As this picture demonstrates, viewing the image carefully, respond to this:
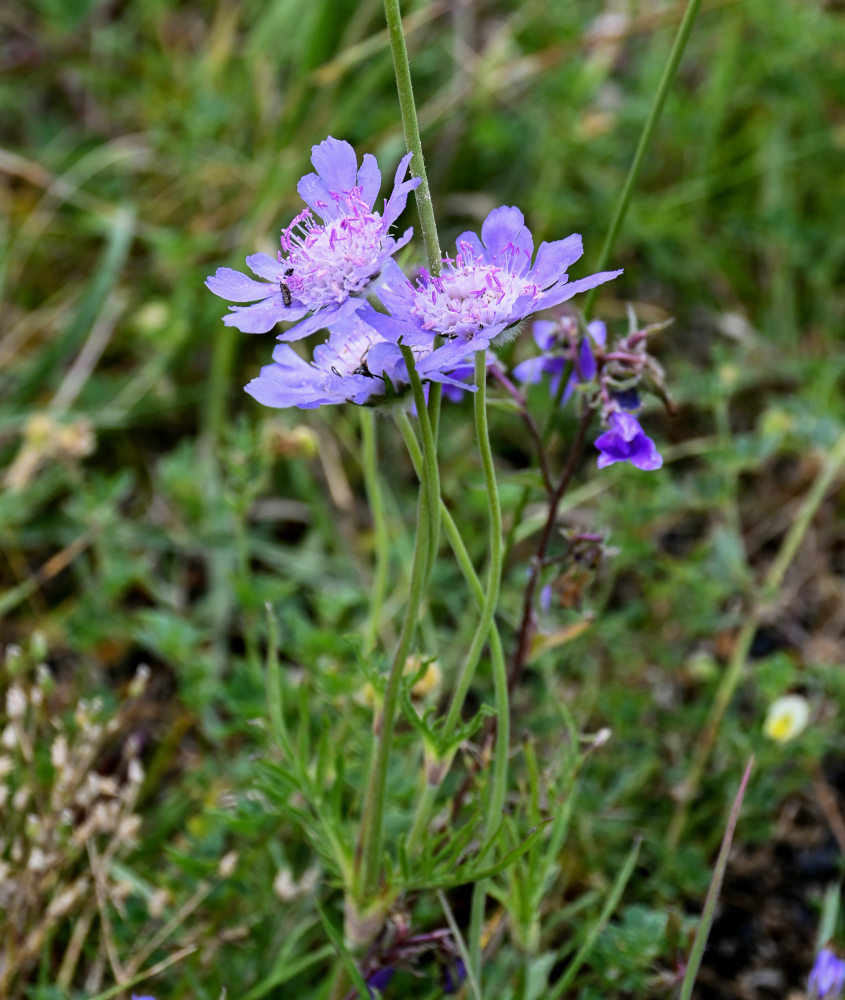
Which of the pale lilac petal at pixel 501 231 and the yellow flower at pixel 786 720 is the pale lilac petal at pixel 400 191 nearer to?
the pale lilac petal at pixel 501 231

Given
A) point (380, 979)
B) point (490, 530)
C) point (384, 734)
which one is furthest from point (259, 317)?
point (380, 979)

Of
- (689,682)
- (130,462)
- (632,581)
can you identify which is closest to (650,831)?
(689,682)

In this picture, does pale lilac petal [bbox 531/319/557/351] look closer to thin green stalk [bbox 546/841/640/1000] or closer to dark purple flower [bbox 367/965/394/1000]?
thin green stalk [bbox 546/841/640/1000]

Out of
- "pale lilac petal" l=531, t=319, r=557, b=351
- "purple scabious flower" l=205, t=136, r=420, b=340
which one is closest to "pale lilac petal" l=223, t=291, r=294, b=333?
"purple scabious flower" l=205, t=136, r=420, b=340

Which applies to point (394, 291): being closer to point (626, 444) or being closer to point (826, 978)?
point (626, 444)

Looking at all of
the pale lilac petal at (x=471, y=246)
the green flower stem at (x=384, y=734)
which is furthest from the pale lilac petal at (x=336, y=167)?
the green flower stem at (x=384, y=734)

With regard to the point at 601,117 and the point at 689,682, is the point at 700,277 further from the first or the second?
the point at 689,682
